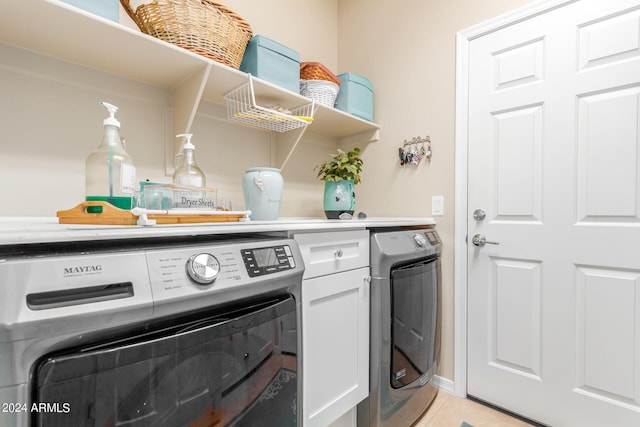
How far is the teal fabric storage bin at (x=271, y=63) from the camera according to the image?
1.40 meters

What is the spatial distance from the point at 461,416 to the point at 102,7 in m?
2.31

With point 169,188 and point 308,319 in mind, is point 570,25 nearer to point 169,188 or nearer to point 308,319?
point 308,319

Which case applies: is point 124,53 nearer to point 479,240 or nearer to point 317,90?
point 317,90

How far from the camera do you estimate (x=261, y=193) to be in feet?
4.15

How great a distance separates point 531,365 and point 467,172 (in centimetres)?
104

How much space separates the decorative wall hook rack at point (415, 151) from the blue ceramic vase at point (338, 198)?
523mm

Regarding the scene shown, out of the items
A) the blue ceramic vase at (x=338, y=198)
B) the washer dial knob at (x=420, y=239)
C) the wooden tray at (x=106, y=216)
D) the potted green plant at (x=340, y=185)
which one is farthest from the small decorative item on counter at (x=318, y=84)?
the wooden tray at (x=106, y=216)

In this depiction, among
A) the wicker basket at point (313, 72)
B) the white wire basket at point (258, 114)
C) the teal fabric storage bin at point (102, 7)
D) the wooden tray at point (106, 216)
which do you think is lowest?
the wooden tray at point (106, 216)

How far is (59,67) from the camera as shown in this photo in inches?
44.6

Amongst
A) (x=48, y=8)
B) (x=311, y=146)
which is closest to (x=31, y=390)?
(x=48, y=8)

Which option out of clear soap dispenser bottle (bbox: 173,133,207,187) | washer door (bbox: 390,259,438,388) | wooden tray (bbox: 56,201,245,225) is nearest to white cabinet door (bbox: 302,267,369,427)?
washer door (bbox: 390,259,438,388)

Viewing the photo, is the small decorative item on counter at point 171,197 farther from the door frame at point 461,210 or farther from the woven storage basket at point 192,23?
the door frame at point 461,210

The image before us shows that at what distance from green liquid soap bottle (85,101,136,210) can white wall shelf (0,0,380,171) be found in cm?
26

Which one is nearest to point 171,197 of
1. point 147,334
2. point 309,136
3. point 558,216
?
point 147,334
